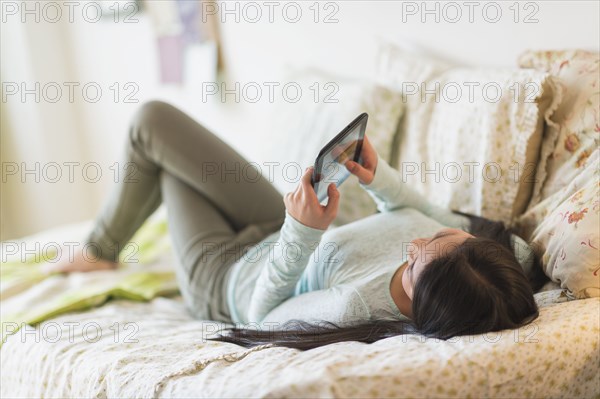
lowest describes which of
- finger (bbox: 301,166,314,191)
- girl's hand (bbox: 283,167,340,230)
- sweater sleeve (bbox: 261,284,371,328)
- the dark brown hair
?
sweater sleeve (bbox: 261,284,371,328)

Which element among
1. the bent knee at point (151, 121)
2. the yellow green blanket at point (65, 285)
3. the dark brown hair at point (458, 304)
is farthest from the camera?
the bent knee at point (151, 121)

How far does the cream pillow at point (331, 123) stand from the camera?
148cm

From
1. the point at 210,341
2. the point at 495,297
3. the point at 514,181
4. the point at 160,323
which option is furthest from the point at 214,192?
the point at 495,297

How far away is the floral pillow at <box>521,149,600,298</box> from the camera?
3.18ft

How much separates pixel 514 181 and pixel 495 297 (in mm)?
391

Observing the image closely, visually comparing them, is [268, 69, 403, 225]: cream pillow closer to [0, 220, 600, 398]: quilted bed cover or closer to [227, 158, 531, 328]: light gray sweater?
[227, 158, 531, 328]: light gray sweater

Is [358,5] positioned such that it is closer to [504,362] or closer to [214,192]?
[214,192]

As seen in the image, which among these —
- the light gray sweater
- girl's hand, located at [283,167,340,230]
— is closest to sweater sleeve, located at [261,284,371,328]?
the light gray sweater

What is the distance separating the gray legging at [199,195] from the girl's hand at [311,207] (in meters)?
0.37

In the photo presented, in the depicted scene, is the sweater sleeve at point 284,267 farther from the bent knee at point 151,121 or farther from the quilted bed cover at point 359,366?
the bent knee at point 151,121

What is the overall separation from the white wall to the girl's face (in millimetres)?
540

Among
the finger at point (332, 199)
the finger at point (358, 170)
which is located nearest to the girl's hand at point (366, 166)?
the finger at point (358, 170)

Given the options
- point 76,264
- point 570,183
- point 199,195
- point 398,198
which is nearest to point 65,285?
point 76,264

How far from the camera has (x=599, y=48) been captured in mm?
1272
